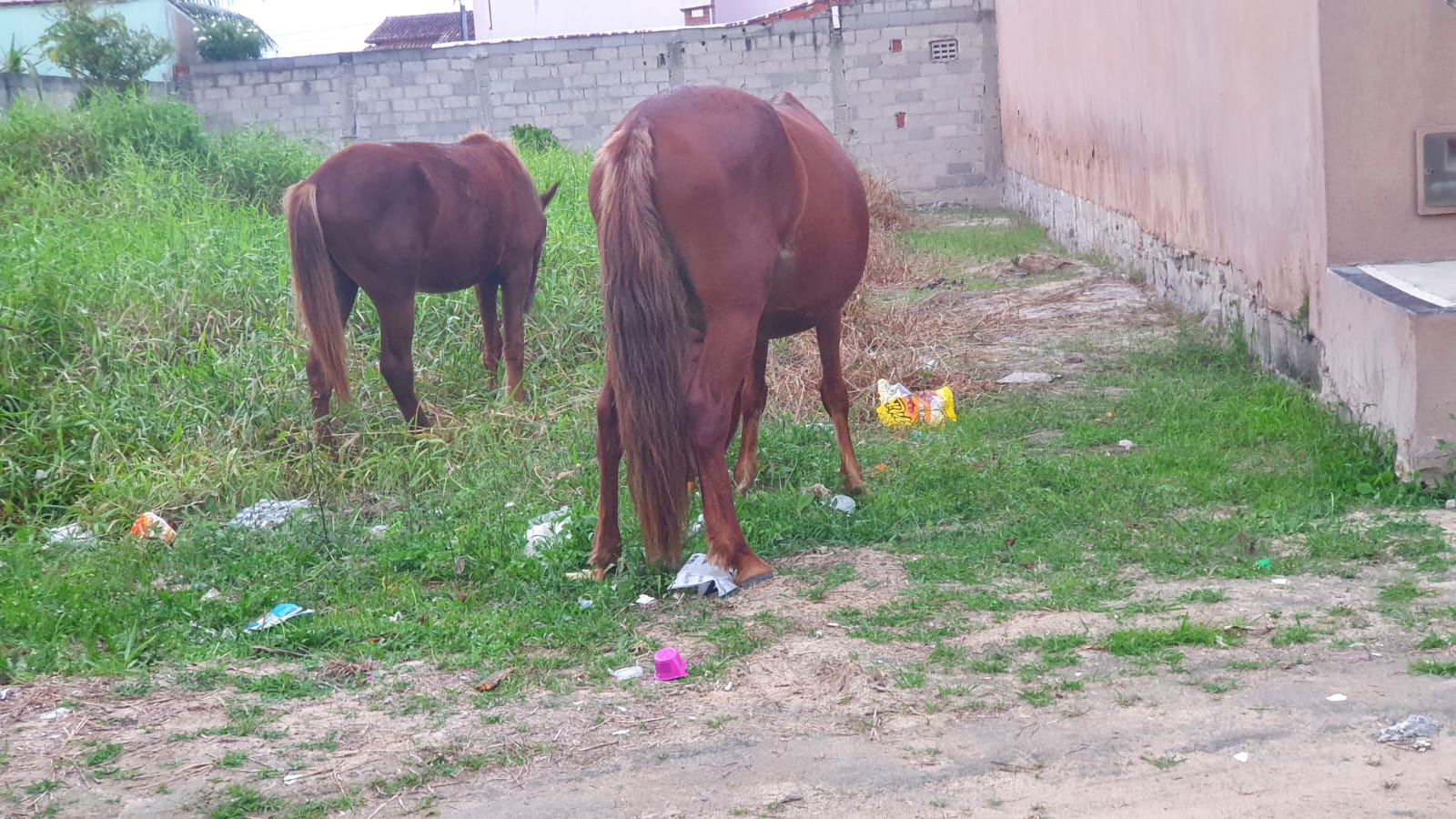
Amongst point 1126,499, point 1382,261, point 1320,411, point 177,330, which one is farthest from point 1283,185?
point 177,330

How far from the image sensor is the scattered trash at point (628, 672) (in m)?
3.53

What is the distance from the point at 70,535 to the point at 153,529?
385mm

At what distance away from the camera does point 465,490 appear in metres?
5.57

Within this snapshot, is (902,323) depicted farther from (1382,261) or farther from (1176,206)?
(1382,261)

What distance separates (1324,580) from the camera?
3.93 metres

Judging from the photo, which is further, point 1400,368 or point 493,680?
point 1400,368

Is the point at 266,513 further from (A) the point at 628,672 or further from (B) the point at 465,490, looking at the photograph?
(A) the point at 628,672

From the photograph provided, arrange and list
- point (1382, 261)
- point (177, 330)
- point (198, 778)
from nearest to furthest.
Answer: point (198, 778)
point (1382, 261)
point (177, 330)

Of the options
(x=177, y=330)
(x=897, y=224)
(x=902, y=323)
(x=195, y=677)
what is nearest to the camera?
(x=195, y=677)

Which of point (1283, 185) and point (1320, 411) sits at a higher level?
point (1283, 185)

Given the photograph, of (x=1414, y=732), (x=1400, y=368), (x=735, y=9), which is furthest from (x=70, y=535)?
(x=735, y=9)

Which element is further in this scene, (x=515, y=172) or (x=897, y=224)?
(x=897, y=224)

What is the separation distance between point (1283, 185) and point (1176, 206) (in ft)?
8.66

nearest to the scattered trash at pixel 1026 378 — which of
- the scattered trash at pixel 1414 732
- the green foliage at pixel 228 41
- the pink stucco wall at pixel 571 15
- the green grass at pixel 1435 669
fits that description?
the green grass at pixel 1435 669
